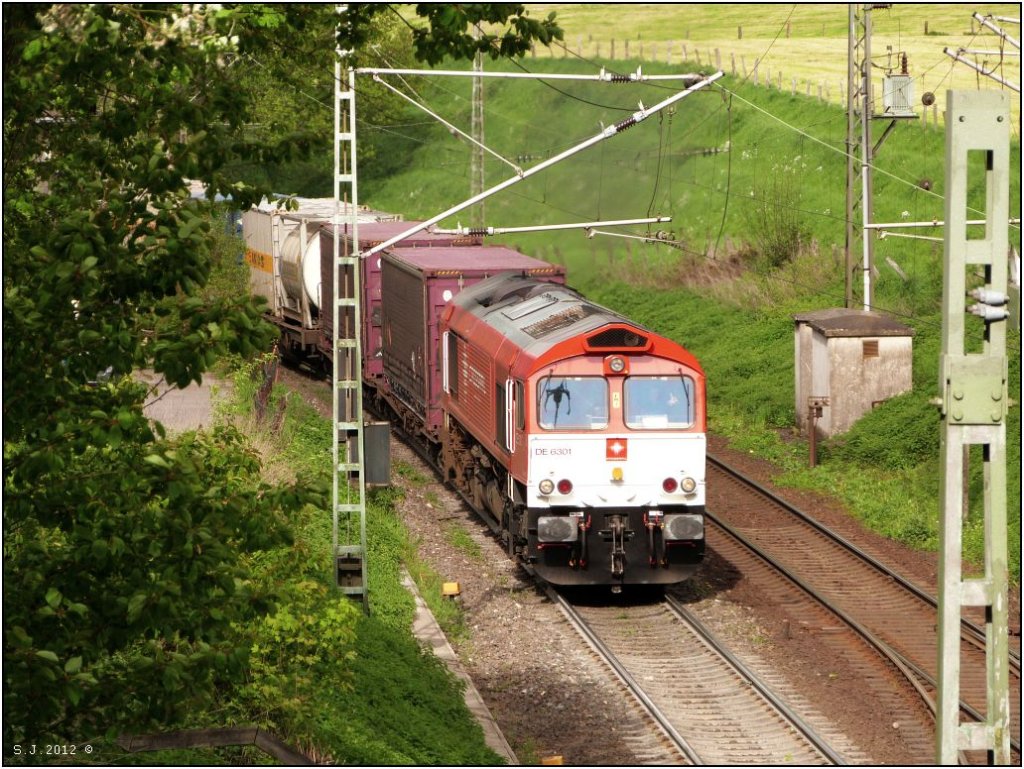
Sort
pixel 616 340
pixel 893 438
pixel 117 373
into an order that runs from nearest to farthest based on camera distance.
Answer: pixel 117 373
pixel 616 340
pixel 893 438

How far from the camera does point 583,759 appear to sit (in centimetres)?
1359

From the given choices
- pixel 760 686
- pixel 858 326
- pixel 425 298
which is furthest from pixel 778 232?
pixel 760 686

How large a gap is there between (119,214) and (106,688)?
271 cm

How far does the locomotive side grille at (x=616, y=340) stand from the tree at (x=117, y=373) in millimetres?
8576

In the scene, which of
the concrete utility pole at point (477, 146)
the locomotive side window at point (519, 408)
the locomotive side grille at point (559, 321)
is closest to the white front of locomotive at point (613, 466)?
the locomotive side window at point (519, 408)

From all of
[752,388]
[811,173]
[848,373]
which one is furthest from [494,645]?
[811,173]

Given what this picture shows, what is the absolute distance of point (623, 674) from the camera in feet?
50.9

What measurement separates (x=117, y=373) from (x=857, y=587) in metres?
13.1

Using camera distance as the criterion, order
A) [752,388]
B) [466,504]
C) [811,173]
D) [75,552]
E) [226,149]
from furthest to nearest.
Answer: [811,173] < [752,388] < [466,504] < [226,149] < [75,552]

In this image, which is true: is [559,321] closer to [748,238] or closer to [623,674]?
[623,674]

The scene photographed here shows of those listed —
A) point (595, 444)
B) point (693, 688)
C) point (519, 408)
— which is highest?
point (519, 408)

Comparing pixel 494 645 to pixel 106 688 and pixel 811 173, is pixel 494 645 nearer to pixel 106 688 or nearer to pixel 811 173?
pixel 106 688

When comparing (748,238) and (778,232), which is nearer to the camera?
(778,232)

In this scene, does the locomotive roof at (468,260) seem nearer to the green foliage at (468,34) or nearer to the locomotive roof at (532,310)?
the locomotive roof at (532,310)
